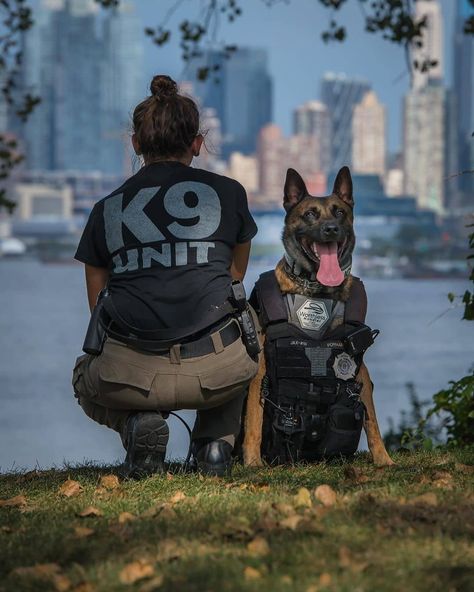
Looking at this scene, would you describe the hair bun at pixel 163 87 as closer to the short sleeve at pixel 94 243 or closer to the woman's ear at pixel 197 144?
the woman's ear at pixel 197 144

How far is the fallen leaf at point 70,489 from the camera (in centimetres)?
462

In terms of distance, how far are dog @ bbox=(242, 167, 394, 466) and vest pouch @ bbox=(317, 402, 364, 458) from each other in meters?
0.08

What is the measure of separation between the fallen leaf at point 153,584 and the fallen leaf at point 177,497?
109 cm

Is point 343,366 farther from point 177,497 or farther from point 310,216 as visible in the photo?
point 177,497

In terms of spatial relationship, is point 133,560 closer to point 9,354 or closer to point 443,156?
point 9,354

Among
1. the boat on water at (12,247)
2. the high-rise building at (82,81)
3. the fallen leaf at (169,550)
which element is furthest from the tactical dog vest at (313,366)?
the high-rise building at (82,81)

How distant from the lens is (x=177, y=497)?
167 inches

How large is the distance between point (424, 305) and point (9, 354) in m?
39.5

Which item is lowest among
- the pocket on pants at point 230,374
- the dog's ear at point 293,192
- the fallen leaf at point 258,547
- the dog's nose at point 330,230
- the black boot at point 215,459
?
the black boot at point 215,459

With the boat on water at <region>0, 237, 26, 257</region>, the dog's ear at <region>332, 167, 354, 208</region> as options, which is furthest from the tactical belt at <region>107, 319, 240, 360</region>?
the boat on water at <region>0, 237, 26, 257</region>

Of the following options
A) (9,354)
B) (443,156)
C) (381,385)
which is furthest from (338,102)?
(381,385)

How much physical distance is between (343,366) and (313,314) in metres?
0.26

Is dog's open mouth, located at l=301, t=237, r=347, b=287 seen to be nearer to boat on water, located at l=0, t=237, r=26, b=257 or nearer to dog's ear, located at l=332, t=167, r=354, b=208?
dog's ear, located at l=332, t=167, r=354, b=208

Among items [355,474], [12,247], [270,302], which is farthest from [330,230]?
[12,247]
